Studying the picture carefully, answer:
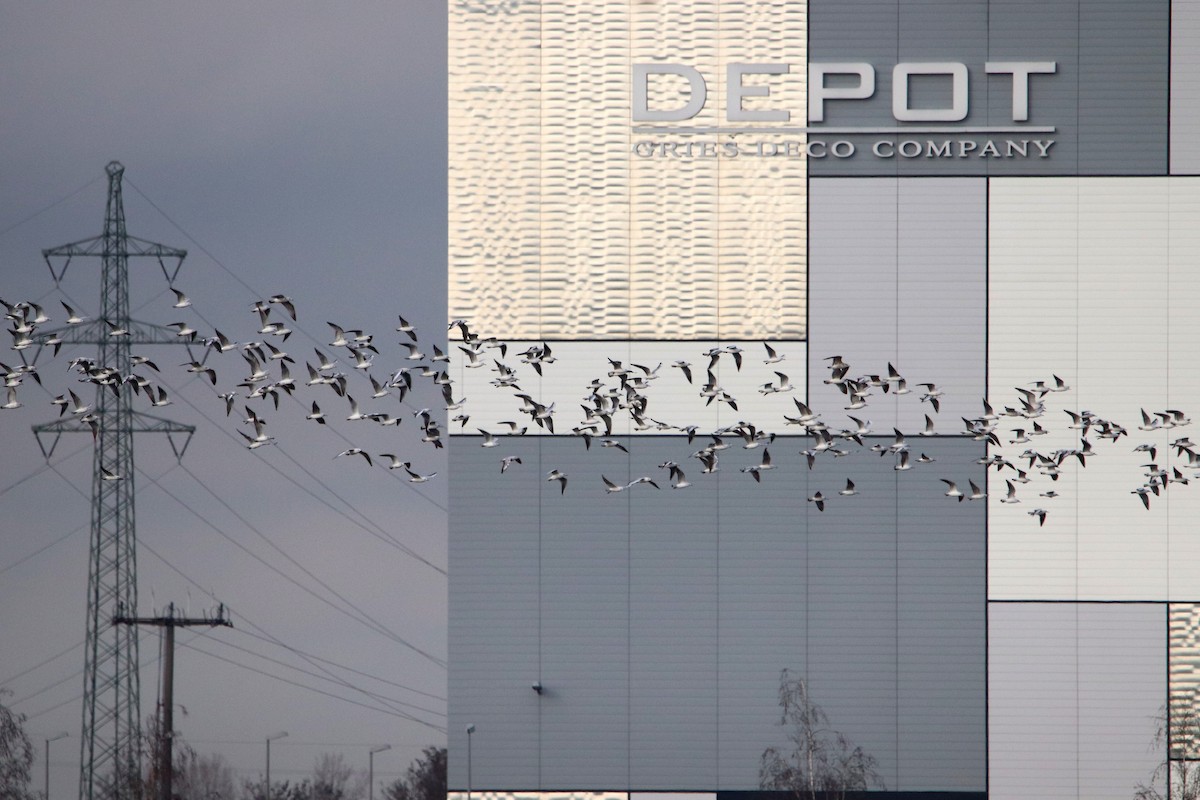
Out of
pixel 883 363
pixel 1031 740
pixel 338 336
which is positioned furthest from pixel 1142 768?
pixel 338 336

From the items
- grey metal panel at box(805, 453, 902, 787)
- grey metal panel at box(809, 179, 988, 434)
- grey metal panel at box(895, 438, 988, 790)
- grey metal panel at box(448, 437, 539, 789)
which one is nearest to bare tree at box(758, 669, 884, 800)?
grey metal panel at box(805, 453, 902, 787)

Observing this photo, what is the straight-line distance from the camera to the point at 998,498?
97.8ft

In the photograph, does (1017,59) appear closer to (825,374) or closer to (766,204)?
(766,204)

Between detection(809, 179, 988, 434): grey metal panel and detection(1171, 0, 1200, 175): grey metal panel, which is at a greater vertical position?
detection(1171, 0, 1200, 175): grey metal panel

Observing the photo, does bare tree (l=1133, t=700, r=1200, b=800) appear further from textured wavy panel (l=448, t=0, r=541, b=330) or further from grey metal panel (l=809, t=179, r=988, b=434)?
textured wavy panel (l=448, t=0, r=541, b=330)

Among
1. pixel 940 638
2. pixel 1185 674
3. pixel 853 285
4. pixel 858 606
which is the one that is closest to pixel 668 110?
pixel 853 285

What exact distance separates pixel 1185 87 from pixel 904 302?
6.22 meters

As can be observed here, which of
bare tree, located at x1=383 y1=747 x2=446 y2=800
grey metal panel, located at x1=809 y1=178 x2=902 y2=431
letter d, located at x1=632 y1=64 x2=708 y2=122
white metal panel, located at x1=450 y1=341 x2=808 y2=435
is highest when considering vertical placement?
letter d, located at x1=632 y1=64 x2=708 y2=122

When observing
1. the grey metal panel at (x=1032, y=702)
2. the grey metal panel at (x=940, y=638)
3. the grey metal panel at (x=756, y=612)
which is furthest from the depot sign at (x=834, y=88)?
the grey metal panel at (x=1032, y=702)

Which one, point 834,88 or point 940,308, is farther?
point 834,88

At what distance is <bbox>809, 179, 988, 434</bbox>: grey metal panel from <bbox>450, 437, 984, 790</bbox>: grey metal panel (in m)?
1.03

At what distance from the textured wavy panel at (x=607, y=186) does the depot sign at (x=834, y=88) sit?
181 mm

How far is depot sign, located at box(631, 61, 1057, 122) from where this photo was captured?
30.2 meters

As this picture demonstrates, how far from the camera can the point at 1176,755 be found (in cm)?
2931
